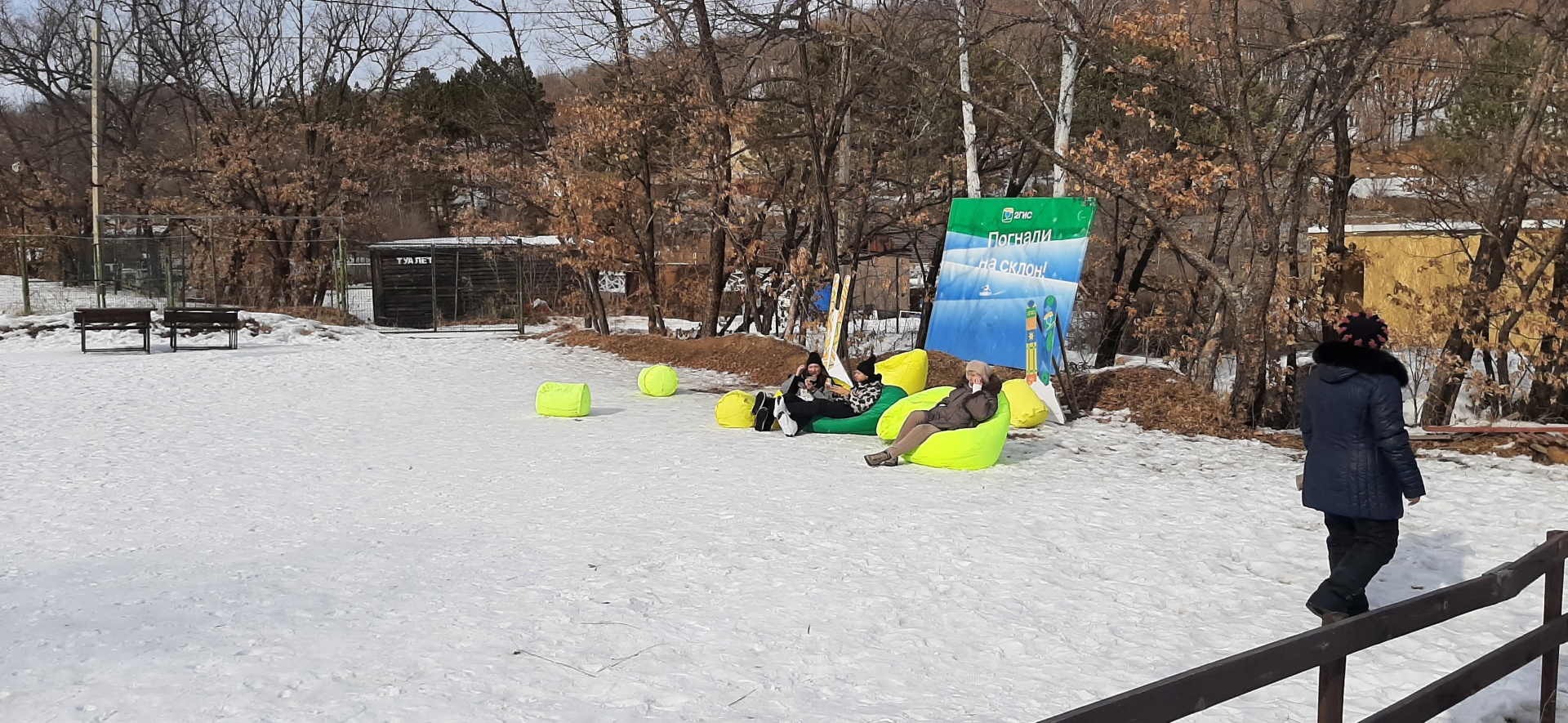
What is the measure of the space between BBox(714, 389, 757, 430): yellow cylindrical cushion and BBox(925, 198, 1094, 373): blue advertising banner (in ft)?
9.66

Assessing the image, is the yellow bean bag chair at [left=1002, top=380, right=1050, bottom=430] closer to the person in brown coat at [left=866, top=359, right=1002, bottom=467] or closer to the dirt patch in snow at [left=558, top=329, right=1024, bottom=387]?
the person in brown coat at [left=866, top=359, right=1002, bottom=467]

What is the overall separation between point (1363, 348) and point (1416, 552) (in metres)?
2.55

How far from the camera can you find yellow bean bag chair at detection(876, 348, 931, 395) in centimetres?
1350

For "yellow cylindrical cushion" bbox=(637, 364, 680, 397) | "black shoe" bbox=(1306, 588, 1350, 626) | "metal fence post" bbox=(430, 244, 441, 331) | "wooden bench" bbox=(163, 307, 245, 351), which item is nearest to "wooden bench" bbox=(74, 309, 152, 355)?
"wooden bench" bbox=(163, 307, 245, 351)

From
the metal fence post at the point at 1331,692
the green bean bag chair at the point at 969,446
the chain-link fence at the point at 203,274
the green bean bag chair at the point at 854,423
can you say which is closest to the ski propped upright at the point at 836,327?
the green bean bag chair at the point at 854,423

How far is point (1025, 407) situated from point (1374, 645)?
26.5ft

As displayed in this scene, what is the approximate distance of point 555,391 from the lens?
1309 cm

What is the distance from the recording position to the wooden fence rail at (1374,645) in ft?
8.47

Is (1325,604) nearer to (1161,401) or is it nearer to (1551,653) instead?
(1551,653)

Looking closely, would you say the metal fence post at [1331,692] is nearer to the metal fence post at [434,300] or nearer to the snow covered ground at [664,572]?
the snow covered ground at [664,572]

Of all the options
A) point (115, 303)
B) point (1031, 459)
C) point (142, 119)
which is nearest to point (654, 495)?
point (1031, 459)

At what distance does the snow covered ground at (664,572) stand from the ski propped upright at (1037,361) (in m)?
0.33

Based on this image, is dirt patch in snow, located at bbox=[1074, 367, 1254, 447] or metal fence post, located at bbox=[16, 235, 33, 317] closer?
dirt patch in snow, located at bbox=[1074, 367, 1254, 447]

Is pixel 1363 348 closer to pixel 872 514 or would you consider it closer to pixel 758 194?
pixel 872 514
